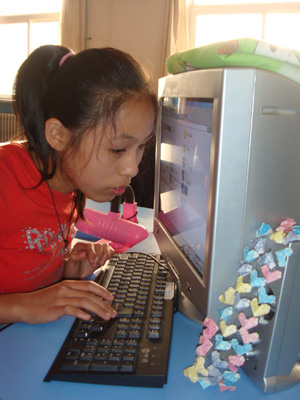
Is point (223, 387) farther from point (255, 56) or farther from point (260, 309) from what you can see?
point (255, 56)

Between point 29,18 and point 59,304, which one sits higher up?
point 29,18

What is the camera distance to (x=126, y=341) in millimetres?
542

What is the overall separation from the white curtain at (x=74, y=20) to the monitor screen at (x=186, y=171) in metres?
3.41

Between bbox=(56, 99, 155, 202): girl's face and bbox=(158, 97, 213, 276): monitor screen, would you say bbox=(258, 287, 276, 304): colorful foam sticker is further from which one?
bbox=(56, 99, 155, 202): girl's face

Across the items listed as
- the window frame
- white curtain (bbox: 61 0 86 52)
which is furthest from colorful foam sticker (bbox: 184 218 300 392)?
the window frame

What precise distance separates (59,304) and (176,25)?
338cm

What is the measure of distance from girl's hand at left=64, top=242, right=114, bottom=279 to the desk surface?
29cm

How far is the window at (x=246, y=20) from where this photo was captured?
3.35 m

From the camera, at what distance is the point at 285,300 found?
0.44m

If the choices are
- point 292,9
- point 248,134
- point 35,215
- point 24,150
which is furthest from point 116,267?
point 292,9

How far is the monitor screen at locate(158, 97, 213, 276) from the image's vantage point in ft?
1.83

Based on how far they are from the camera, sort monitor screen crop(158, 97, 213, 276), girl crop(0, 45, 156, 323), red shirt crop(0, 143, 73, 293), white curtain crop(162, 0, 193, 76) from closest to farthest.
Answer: monitor screen crop(158, 97, 213, 276), girl crop(0, 45, 156, 323), red shirt crop(0, 143, 73, 293), white curtain crop(162, 0, 193, 76)

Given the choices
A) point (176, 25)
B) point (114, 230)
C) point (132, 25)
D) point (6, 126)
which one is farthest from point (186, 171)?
point (6, 126)

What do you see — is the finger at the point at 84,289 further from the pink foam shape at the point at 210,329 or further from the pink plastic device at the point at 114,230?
the pink plastic device at the point at 114,230
